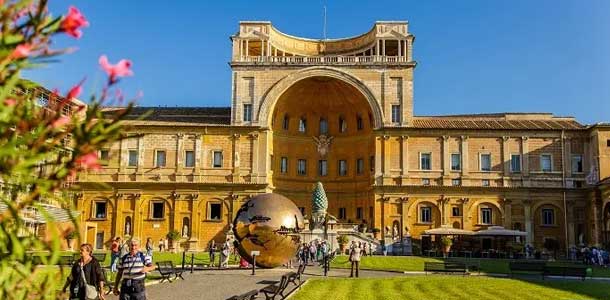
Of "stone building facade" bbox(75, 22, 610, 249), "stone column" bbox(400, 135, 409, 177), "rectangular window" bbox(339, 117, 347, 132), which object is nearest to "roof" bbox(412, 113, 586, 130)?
"stone building facade" bbox(75, 22, 610, 249)

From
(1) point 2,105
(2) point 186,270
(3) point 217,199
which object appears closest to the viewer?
(1) point 2,105

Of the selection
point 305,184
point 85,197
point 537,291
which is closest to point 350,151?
point 305,184

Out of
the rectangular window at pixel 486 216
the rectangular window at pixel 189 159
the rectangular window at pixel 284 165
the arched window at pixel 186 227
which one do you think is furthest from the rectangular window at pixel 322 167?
the rectangular window at pixel 486 216

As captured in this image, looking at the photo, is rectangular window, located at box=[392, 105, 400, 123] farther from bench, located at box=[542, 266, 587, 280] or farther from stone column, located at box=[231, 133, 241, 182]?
bench, located at box=[542, 266, 587, 280]

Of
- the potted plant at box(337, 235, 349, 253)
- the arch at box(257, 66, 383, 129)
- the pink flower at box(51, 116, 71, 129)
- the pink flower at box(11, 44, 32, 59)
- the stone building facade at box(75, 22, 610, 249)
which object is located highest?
the arch at box(257, 66, 383, 129)

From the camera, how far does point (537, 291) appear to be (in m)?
19.6

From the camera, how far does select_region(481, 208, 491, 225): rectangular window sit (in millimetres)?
49469

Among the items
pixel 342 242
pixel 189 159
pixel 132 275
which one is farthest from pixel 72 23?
pixel 189 159

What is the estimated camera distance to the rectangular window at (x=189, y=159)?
51.2 m

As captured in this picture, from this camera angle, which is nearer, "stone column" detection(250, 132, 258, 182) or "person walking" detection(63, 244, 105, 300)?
"person walking" detection(63, 244, 105, 300)

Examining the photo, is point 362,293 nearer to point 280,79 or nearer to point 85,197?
point 280,79

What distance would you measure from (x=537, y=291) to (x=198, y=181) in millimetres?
34999

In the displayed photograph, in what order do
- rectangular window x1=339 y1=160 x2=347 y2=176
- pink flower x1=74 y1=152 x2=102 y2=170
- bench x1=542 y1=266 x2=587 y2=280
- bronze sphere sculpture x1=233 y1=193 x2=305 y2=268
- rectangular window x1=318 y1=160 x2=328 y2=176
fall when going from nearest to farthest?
pink flower x1=74 y1=152 x2=102 y2=170 < bronze sphere sculpture x1=233 y1=193 x2=305 y2=268 < bench x1=542 y1=266 x2=587 y2=280 < rectangular window x1=339 y1=160 x2=347 y2=176 < rectangular window x1=318 y1=160 x2=328 y2=176

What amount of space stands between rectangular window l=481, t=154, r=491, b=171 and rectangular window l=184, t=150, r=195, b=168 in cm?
2399
